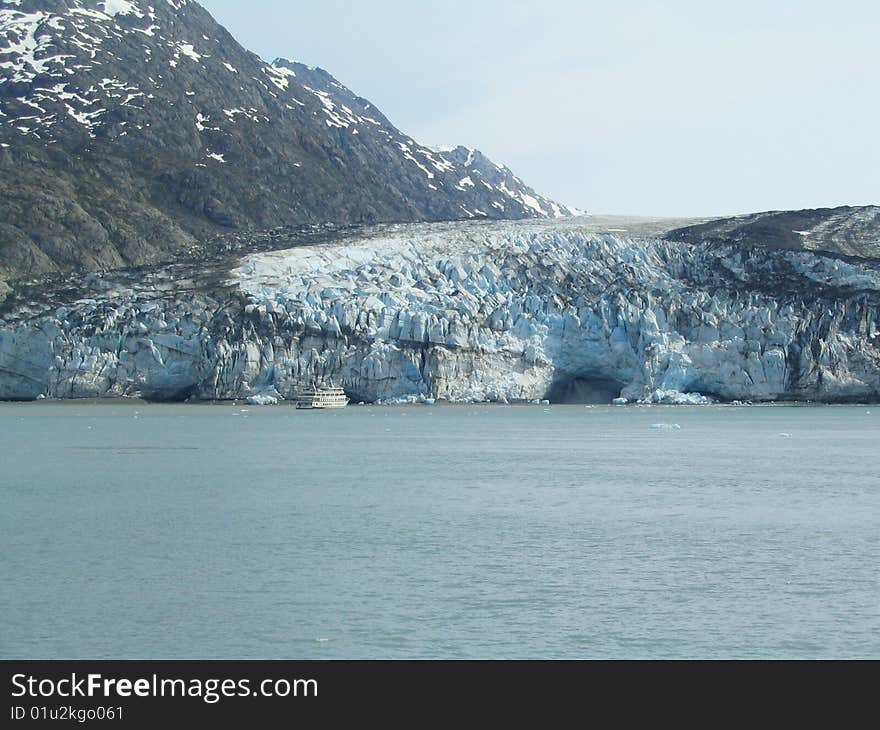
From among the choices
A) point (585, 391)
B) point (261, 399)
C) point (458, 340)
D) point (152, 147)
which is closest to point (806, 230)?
point (585, 391)

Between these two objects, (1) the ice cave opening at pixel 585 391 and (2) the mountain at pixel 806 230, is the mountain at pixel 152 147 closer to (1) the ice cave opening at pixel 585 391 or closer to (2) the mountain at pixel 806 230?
(2) the mountain at pixel 806 230

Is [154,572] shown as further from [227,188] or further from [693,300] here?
[227,188]

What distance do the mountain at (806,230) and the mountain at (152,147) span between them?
110ft

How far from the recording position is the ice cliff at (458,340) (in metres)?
55.7

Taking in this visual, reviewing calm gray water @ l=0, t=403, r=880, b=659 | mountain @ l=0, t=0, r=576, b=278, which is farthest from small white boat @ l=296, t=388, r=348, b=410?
mountain @ l=0, t=0, r=576, b=278

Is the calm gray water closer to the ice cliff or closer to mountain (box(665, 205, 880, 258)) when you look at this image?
the ice cliff

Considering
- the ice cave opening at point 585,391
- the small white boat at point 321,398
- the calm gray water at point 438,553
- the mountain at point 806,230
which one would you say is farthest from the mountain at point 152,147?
the calm gray water at point 438,553

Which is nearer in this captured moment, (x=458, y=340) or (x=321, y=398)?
(x=458, y=340)

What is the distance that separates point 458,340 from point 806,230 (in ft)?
106

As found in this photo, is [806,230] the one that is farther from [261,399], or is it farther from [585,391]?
[261,399]

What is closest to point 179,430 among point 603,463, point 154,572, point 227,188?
point 603,463

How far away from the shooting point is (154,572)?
1614 cm

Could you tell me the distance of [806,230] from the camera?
78000 millimetres

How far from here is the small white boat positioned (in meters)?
57.6
